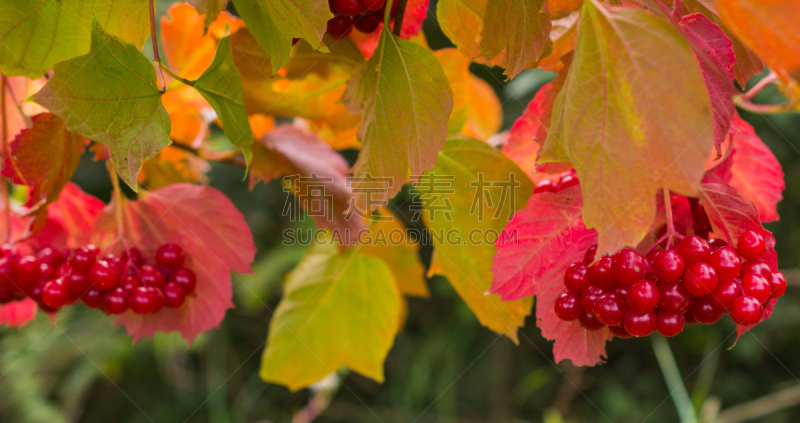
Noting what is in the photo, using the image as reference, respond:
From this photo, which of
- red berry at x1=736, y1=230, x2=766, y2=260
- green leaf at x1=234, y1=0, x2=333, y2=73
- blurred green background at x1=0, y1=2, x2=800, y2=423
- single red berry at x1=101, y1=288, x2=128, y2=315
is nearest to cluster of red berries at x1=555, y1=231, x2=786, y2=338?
red berry at x1=736, y1=230, x2=766, y2=260

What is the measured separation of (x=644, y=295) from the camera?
21cm

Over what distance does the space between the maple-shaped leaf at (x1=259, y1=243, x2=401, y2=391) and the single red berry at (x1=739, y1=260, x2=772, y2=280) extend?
0.26 meters

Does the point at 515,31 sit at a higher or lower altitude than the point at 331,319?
higher

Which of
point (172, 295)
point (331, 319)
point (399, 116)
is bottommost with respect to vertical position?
point (331, 319)

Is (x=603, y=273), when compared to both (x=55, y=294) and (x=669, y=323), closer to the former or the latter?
(x=669, y=323)

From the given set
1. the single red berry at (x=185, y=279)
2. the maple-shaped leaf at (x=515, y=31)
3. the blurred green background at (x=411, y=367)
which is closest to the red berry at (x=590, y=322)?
the maple-shaped leaf at (x=515, y=31)

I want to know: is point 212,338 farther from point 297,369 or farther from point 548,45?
point 548,45

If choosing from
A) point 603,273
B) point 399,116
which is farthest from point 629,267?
point 399,116

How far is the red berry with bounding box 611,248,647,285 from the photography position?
0.21 meters

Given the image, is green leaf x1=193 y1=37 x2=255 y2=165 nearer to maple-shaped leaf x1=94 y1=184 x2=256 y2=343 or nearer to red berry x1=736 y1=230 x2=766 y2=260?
maple-shaped leaf x1=94 y1=184 x2=256 y2=343

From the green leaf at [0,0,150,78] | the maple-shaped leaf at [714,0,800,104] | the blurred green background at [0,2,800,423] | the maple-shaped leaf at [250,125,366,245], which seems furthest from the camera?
the blurred green background at [0,2,800,423]

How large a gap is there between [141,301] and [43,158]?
Answer: 0.09 metres

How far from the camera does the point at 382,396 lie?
1178mm

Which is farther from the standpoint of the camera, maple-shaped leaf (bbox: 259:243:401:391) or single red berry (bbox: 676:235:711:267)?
maple-shaped leaf (bbox: 259:243:401:391)
